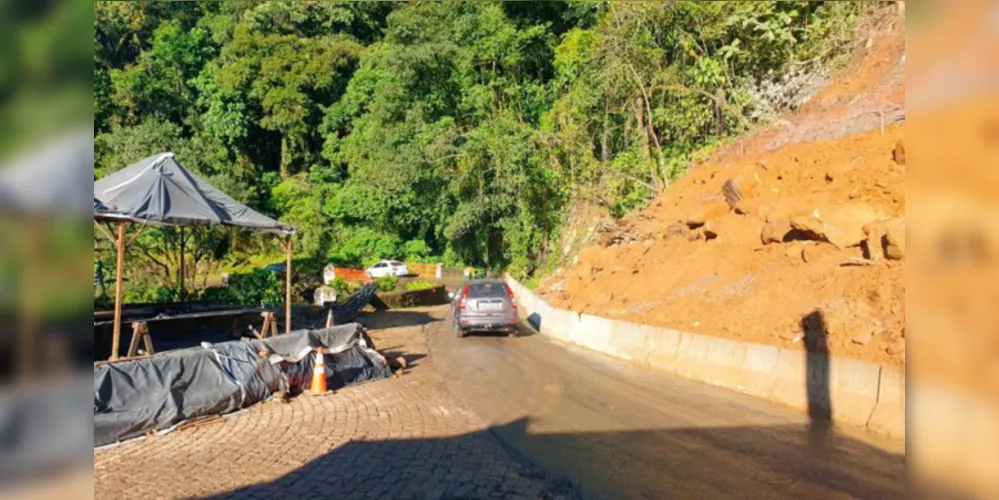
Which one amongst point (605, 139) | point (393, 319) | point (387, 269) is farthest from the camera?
point (387, 269)

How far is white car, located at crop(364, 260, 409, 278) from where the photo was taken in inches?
1841

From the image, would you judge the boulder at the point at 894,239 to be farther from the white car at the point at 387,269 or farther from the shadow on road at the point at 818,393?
the white car at the point at 387,269

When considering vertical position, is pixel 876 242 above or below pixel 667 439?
above

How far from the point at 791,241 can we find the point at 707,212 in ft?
13.6

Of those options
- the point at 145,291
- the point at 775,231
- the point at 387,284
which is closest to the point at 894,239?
the point at 775,231

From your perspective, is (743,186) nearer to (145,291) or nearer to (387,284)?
(387,284)

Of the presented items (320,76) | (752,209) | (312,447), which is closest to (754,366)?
(312,447)

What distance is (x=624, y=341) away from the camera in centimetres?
1574

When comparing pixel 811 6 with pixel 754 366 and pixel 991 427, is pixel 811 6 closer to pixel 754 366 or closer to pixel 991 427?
pixel 754 366

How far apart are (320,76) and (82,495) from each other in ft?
186

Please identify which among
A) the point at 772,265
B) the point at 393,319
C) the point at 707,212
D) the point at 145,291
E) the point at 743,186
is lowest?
the point at 393,319

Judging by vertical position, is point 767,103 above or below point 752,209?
above

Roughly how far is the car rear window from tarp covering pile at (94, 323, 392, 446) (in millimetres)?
7042

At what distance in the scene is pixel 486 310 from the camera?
18.9m
